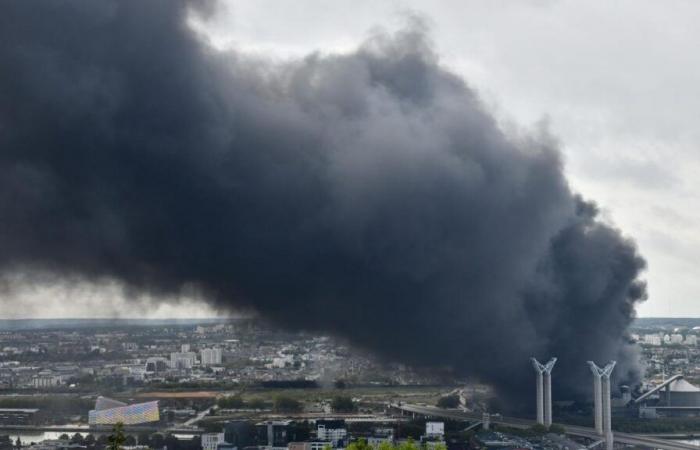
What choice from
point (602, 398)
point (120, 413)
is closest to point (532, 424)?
point (602, 398)

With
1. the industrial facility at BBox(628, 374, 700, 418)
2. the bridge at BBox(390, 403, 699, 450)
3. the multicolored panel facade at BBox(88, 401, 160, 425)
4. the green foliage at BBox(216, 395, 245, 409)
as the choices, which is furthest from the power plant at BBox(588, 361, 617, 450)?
the multicolored panel facade at BBox(88, 401, 160, 425)

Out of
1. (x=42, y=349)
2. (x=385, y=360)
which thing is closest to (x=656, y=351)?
(x=385, y=360)

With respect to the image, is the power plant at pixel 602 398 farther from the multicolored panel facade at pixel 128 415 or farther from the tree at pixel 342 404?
the multicolored panel facade at pixel 128 415

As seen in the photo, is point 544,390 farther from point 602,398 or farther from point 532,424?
point 602,398

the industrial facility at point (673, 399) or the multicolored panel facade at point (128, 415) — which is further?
the industrial facility at point (673, 399)

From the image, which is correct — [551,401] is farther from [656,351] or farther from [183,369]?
[656,351]

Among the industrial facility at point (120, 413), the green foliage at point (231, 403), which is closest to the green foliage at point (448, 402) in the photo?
the green foliage at point (231, 403)

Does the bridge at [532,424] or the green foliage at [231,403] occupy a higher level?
the green foliage at [231,403]
